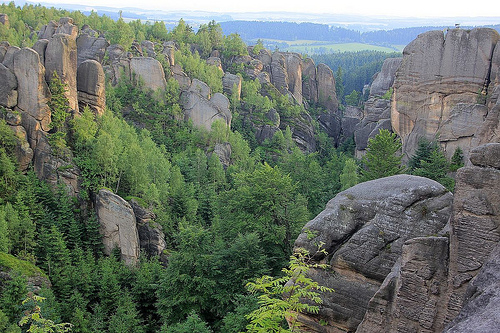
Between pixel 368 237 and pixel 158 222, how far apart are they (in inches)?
1013

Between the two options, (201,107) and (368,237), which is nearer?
(368,237)

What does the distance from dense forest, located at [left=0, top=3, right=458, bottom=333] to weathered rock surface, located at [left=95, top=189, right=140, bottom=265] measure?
786 mm

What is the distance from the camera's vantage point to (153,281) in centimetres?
3023

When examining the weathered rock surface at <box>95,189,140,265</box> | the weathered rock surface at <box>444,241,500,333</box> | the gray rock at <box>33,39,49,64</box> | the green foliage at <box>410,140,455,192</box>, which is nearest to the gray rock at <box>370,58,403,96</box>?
the green foliage at <box>410,140,455,192</box>

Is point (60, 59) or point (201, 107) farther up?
point (60, 59)

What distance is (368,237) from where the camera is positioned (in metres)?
16.1

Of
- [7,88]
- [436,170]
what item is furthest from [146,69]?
[436,170]

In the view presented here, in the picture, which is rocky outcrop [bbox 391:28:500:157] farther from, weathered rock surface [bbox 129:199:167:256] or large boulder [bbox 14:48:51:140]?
large boulder [bbox 14:48:51:140]

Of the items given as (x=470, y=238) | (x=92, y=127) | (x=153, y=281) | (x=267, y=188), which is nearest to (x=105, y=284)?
(x=153, y=281)

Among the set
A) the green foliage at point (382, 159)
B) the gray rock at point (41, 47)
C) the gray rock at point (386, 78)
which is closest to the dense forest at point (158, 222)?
the green foliage at point (382, 159)

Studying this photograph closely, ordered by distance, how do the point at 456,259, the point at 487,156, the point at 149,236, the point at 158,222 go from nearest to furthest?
the point at 487,156 < the point at 456,259 < the point at 149,236 < the point at 158,222

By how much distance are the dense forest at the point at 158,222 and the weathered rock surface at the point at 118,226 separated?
31.0 inches

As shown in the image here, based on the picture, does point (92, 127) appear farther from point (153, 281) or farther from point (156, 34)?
point (156, 34)

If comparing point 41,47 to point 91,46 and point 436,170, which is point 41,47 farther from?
point 436,170
